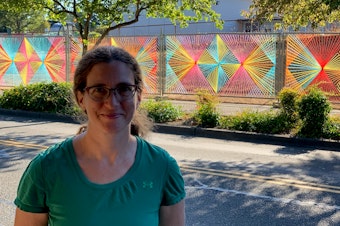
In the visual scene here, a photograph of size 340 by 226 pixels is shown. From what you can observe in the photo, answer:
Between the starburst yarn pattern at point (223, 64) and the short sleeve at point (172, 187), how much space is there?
13.5m

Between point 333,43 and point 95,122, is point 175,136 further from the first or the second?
point 95,122

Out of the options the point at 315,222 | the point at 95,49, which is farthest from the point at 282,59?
the point at 95,49

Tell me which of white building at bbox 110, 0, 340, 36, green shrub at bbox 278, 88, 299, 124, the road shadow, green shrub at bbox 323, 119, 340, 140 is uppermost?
white building at bbox 110, 0, 340, 36

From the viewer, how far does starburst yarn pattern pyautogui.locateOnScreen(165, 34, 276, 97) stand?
15.0 meters

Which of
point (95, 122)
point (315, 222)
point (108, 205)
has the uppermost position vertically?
point (95, 122)

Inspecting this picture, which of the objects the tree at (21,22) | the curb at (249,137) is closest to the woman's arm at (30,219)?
the curb at (249,137)

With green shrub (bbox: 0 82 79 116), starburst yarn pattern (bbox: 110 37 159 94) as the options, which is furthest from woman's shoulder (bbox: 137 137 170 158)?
starburst yarn pattern (bbox: 110 37 159 94)

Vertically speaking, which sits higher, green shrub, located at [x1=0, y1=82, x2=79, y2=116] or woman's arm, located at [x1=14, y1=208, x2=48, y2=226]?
woman's arm, located at [x1=14, y1=208, x2=48, y2=226]

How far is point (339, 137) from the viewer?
9680 millimetres

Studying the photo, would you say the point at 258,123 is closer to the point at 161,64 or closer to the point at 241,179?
the point at 241,179

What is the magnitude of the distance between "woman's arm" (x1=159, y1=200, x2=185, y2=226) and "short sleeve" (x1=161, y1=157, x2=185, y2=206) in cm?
2

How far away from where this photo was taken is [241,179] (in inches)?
263

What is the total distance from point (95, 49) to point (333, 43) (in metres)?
13.3

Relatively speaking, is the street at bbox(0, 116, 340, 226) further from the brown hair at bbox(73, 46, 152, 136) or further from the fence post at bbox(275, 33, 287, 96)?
the fence post at bbox(275, 33, 287, 96)
